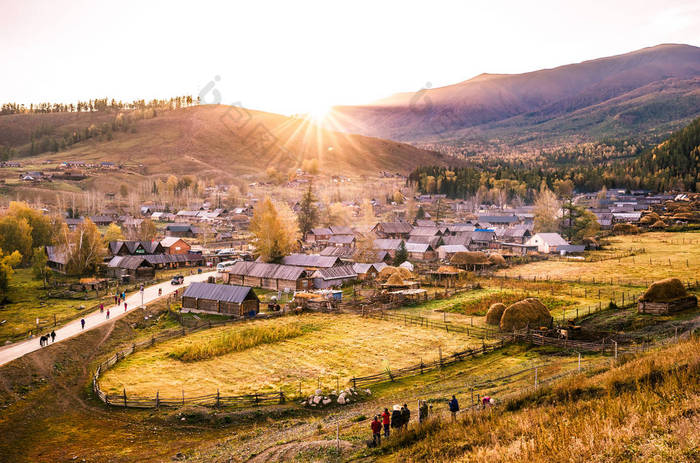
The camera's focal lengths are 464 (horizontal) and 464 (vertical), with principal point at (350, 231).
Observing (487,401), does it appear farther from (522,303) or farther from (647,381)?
(522,303)

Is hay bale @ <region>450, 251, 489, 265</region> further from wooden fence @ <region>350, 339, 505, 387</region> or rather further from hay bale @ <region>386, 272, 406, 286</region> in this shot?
wooden fence @ <region>350, 339, 505, 387</region>

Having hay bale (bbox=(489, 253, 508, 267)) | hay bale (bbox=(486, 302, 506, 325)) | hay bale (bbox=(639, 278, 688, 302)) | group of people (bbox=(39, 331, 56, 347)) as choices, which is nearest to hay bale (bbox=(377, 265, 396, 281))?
hay bale (bbox=(489, 253, 508, 267))

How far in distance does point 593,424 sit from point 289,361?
21591 millimetres

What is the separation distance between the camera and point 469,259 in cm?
7019

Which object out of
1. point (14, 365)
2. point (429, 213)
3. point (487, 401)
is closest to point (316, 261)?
point (14, 365)

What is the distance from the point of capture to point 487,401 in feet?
60.2

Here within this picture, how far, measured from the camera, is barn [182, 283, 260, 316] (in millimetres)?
45781

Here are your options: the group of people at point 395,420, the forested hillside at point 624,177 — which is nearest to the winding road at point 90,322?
the group of people at point 395,420

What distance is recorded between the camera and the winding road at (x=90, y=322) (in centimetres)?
3306

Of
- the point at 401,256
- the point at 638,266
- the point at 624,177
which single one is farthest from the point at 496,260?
the point at 624,177

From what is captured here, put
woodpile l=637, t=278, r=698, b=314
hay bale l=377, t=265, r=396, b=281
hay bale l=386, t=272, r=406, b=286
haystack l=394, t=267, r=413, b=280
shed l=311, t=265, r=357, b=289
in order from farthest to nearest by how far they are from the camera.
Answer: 1. hay bale l=377, t=265, r=396, b=281
2. haystack l=394, t=267, r=413, b=280
3. shed l=311, t=265, r=357, b=289
4. hay bale l=386, t=272, r=406, b=286
5. woodpile l=637, t=278, r=698, b=314

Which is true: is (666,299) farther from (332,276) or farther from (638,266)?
(332,276)

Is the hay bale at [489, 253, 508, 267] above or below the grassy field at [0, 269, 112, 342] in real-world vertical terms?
above

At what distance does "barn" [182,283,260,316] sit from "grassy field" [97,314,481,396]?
559 cm
